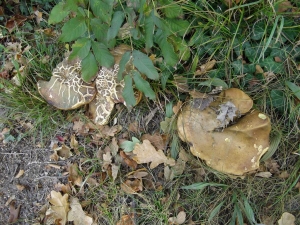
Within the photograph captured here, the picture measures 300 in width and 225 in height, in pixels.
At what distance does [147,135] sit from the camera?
3221 mm

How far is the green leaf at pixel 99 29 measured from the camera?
2361 millimetres

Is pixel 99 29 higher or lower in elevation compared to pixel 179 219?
higher

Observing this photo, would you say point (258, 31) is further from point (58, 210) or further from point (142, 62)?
point (58, 210)

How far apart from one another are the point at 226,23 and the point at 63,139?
2008 mm

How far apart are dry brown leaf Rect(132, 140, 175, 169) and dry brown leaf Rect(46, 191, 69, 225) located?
2.60 ft

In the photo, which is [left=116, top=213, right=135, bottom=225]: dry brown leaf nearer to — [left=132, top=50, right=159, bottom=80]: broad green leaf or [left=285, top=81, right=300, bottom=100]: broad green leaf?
[left=132, top=50, right=159, bottom=80]: broad green leaf

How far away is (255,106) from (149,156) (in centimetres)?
112

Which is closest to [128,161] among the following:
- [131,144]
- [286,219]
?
[131,144]

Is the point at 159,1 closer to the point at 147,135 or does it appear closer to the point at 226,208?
the point at 147,135

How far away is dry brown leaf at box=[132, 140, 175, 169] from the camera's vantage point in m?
3.12

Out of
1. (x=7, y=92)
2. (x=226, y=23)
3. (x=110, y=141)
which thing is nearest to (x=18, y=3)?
(x=7, y=92)

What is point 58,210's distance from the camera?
308 cm

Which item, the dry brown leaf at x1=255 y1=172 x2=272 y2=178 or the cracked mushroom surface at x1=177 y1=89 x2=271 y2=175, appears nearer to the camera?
the cracked mushroom surface at x1=177 y1=89 x2=271 y2=175

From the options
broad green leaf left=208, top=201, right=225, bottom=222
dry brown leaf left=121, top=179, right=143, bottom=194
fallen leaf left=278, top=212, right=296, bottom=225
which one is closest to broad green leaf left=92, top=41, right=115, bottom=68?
dry brown leaf left=121, top=179, right=143, bottom=194
